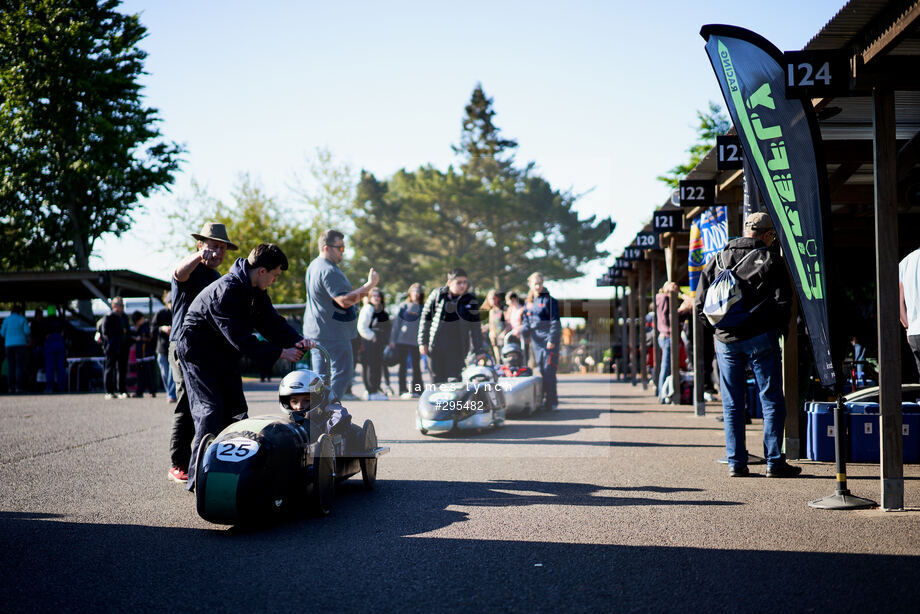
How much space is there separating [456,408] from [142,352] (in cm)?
1133

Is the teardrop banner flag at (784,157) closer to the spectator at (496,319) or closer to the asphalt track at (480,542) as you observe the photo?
the asphalt track at (480,542)

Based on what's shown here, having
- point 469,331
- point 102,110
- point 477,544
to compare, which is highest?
point 102,110

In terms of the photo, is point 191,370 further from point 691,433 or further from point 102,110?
point 102,110

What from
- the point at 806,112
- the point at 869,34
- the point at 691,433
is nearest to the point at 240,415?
the point at 806,112

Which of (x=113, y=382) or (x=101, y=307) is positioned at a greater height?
(x=101, y=307)

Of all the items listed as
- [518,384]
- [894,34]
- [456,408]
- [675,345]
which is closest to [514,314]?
[675,345]

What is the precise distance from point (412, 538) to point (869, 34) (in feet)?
14.8

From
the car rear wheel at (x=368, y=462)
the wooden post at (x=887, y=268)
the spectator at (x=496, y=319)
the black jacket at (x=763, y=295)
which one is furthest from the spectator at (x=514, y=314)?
the wooden post at (x=887, y=268)

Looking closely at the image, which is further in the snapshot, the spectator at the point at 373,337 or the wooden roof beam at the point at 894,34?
the spectator at the point at 373,337

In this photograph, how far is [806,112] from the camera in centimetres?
654

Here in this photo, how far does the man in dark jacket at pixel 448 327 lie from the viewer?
35.4ft

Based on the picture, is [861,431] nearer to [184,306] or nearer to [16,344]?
[184,306]

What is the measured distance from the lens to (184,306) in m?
7.18

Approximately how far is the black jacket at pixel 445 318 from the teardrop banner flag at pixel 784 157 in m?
4.78
